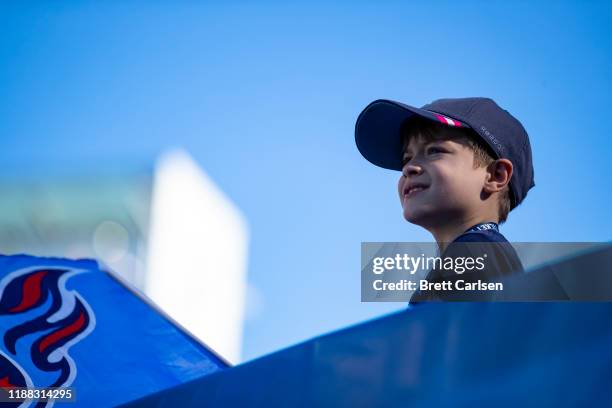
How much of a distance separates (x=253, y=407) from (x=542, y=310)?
1.22 ft

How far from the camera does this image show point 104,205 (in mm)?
9078

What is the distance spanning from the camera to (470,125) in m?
2.09

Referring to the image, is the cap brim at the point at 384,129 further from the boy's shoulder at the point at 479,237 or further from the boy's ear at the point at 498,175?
the boy's shoulder at the point at 479,237

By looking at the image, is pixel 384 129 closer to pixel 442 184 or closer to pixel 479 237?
pixel 442 184

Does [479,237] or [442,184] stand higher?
[442,184]

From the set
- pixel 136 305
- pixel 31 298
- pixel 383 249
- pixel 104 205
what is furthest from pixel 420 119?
pixel 104 205

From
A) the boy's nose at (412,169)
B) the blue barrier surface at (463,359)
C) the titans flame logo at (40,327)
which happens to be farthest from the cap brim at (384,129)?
the blue barrier surface at (463,359)

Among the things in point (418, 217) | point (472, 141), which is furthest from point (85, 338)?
point (472, 141)

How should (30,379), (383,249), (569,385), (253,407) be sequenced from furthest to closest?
(383,249) → (30,379) → (253,407) → (569,385)

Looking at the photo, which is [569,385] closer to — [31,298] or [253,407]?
[253,407]

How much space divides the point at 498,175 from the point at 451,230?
8.8 inches

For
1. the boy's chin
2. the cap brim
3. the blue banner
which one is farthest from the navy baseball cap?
the blue banner

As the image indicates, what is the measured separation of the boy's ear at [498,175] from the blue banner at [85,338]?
37.9 inches

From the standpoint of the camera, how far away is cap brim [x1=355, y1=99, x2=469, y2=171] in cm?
218
